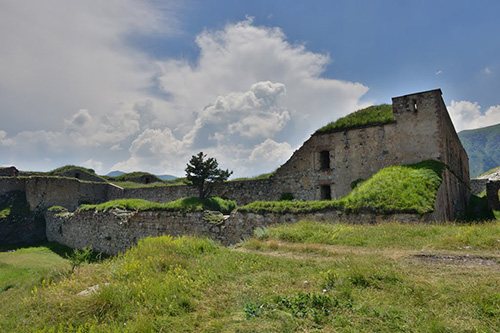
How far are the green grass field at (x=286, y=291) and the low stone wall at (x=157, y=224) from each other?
3273 mm

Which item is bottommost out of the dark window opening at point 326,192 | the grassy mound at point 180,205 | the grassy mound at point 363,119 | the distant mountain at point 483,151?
the grassy mound at point 180,205

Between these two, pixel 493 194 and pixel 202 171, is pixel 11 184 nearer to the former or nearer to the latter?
pixel 202 171

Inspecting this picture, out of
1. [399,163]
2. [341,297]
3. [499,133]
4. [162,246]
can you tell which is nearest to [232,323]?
[341,297]

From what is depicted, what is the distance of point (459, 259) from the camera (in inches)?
244

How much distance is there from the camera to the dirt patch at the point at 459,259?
588 cm

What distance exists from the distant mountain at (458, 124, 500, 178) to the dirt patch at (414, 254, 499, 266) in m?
187

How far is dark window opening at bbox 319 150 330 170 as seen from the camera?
1806cm

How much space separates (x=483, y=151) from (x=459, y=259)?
222 m

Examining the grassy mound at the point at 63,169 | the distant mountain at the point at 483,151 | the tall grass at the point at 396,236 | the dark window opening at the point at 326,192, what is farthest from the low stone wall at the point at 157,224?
the distant mountain at the point at 483,151

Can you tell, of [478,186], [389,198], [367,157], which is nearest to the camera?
[389,198]

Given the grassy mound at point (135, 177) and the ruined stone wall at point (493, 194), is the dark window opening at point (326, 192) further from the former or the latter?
the grassy mound at point (135, 177)

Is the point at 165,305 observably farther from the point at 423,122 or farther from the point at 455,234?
the point at 423,122

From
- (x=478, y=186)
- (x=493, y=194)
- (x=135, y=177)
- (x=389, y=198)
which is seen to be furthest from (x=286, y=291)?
(x=478, y=186)

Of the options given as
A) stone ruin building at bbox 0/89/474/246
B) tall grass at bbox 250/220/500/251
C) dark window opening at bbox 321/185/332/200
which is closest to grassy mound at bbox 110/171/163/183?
stone ruin building at bbox 0/89/474/246
